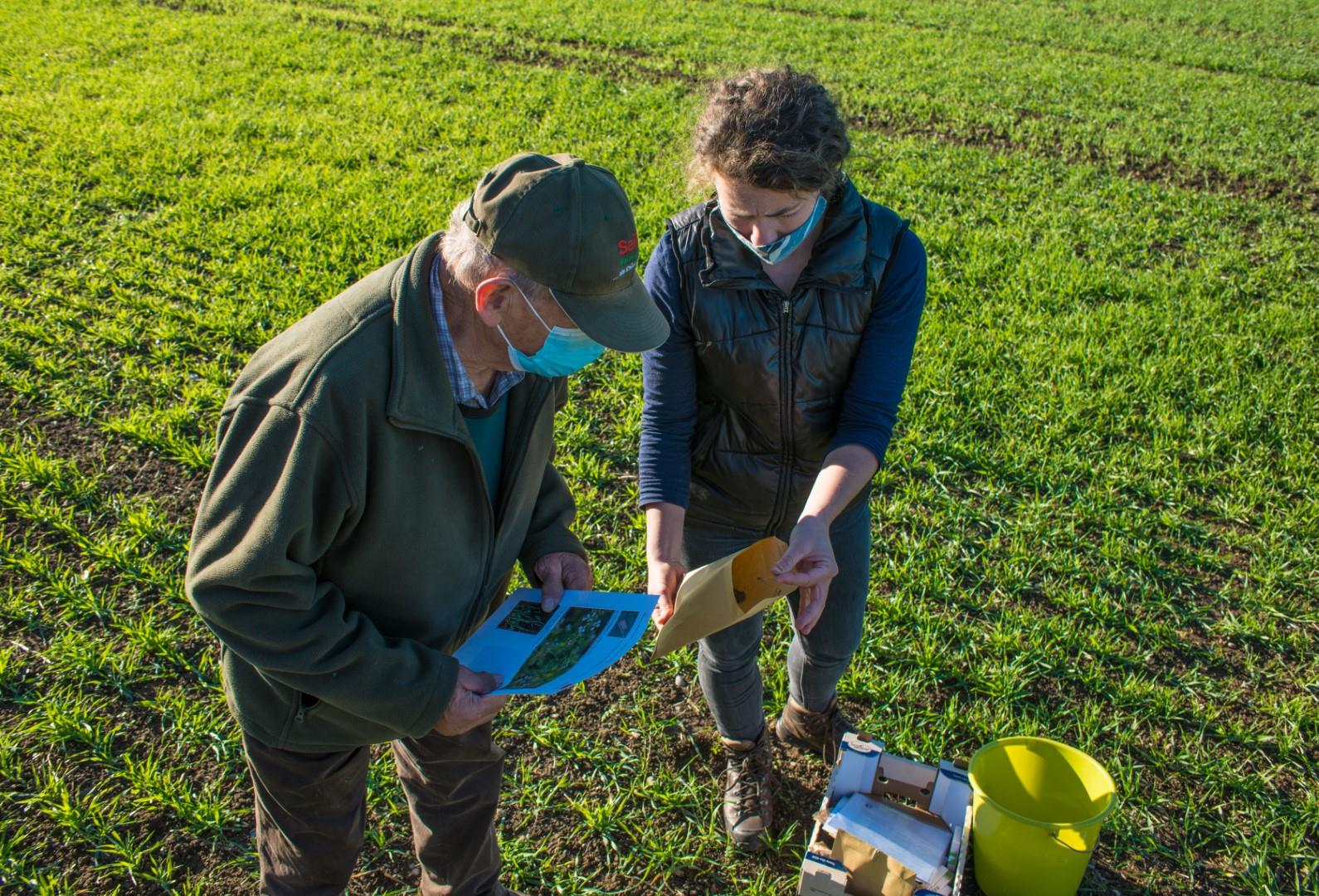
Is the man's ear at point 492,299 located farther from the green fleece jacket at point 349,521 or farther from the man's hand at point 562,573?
the man's hand at point 562,573

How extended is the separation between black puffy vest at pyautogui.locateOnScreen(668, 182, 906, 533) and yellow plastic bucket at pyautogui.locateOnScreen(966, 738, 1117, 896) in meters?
1.04

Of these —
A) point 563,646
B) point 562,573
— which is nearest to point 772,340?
point 562,573

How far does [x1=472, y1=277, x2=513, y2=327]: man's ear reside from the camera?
6.15ft

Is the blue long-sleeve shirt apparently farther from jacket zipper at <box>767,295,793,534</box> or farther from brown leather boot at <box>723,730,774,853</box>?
brown leather boot at <box>723,730,774,853</box>

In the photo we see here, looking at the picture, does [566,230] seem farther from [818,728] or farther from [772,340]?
[818,728]

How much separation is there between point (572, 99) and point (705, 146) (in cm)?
856

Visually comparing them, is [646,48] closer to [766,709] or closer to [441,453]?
[766,709]

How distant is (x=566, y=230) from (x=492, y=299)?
0.20 metres

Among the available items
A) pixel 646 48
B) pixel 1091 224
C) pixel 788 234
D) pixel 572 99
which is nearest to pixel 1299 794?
pixel 788 234

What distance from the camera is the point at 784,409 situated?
2.61 meters

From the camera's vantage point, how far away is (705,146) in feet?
A: 7.61

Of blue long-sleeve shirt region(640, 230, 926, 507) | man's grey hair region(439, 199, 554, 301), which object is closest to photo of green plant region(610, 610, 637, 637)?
blue long-sleeve shirt region(640, 230, 926, 507)

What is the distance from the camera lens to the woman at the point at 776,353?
2285 mm

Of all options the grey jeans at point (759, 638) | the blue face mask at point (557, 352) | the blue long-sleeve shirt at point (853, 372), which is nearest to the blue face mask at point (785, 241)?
the blue long-sleeve shirt at point (853, 372)
